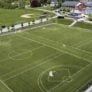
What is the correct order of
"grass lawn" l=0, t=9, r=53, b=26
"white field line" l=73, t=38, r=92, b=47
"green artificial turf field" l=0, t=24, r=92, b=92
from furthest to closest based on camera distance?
"grass lawn" l=0, t=9, r=53, b=26 < "white field line" l=73, t=38, r=92, b=47 < "green artificial turf field" l=0, t=24, r=92, b=92

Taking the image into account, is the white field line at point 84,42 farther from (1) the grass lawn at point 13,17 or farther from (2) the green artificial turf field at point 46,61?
(1) the grass lawn at point 13,17

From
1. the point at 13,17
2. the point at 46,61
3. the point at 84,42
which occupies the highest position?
the point at 13,17

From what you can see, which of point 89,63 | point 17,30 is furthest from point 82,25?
point 89,63

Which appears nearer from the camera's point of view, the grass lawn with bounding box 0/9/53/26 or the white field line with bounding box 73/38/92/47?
the white field line with bounding box 73/38/92/47

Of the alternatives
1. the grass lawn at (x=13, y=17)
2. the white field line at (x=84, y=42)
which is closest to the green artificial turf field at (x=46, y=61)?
the white field line at (x=84, y=42)

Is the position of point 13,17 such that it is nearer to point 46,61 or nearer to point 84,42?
point 84,42

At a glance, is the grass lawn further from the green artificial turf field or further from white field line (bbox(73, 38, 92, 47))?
white field line (bbox(73, 38, 92, 47))

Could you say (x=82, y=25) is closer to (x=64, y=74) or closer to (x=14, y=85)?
(x=64, y=74)

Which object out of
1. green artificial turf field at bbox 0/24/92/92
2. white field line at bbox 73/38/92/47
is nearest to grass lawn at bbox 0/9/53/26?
green artificial turf field at bbox 0/24/92/92

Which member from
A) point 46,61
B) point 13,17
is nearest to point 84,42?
point 46,61

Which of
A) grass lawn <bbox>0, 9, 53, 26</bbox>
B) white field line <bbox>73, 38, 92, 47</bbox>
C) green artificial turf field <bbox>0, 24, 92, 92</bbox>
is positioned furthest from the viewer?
Answer: grass lawn <bbox>0, 9, 53, 26</bbox>
